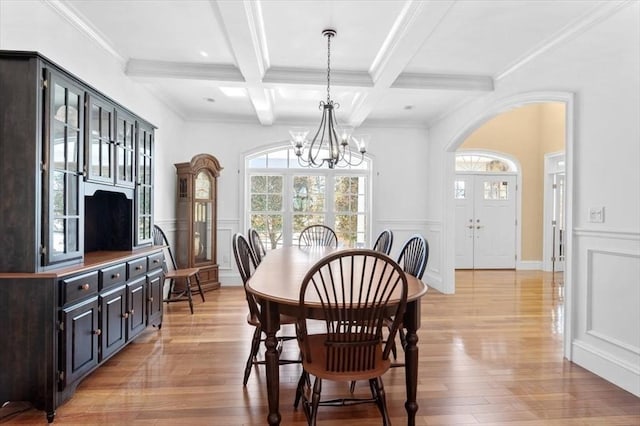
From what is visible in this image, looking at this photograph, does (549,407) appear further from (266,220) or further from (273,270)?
(266,220)

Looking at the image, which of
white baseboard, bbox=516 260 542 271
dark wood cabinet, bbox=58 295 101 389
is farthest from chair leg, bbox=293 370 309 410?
white baseboard, bbox=516 260 542 271

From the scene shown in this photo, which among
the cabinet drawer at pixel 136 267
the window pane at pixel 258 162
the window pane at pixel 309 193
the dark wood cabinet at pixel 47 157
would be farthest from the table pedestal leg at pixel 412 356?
the window pane at pixel 258 162

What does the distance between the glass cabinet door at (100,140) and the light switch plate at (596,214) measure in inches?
144

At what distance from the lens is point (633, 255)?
2.30 metres

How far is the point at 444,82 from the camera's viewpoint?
382 cm

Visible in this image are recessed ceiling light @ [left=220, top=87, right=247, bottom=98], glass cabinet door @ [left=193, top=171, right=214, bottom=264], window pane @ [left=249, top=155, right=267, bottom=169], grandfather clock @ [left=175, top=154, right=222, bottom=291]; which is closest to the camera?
recessed ceiling light @ [left=220, top=87, right=247, bottom=98]

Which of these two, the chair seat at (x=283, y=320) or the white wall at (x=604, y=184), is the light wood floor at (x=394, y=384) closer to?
the white wall at (x=604, y=184)

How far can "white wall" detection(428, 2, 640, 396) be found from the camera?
2.32 meters

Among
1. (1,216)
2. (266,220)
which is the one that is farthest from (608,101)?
(266,220)

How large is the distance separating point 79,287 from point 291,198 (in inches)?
148

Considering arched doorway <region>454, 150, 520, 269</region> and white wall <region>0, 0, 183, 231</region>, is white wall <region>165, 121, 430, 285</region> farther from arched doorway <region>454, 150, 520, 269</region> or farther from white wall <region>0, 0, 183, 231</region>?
arched doorway <region>454, 150, 520, 269</region>

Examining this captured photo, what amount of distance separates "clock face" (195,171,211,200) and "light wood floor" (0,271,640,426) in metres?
1.87

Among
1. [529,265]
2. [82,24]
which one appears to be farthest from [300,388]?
[529,265]

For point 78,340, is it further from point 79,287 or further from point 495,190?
point 495,190
